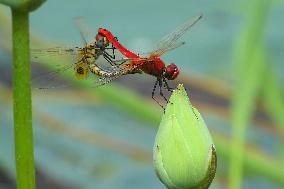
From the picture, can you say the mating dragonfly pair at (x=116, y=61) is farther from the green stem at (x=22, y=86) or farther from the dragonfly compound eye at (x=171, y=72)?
the green stem at (x=22, y=86)

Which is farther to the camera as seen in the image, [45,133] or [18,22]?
[45,133]

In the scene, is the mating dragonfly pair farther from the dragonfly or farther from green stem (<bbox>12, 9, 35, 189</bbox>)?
green stem (<bbox>12, 9, 35, 189</bbox>)

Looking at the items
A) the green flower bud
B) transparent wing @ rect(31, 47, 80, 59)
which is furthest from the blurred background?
the green flower bud

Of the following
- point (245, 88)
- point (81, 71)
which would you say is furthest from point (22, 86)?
point (245, 88)

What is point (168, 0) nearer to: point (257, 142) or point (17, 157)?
point (257, 142)

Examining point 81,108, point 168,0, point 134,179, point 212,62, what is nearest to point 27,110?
point 134,179

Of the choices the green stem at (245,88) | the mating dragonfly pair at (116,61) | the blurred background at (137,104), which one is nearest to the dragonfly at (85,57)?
the mating dragonfly pair at (116,61)

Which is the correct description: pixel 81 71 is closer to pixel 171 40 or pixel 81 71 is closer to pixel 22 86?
pixel 171 40
